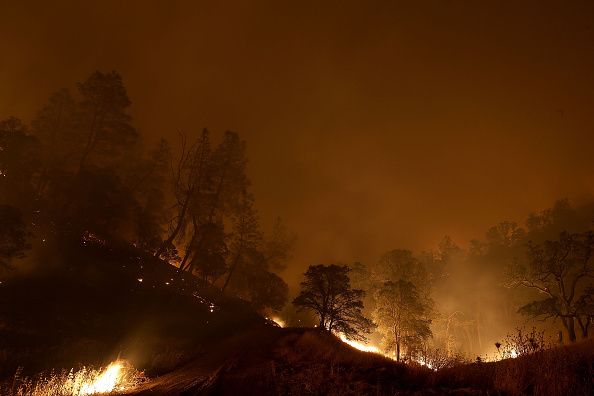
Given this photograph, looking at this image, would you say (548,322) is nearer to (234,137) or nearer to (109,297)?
(234,137)

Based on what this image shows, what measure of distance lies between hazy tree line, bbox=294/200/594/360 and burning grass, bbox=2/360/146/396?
9.74 m

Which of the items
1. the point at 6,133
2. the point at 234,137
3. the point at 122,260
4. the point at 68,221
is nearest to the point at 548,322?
the point at 234,137

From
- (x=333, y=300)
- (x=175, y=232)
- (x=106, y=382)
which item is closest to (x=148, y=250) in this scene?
(x=175, y=232)

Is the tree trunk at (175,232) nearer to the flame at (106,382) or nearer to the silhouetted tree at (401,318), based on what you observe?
the flame at (106,382)

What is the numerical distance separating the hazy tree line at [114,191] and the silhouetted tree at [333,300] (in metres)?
11.8

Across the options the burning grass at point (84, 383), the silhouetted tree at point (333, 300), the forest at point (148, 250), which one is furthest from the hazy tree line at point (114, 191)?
the silhouetted tree at point (333, 300)

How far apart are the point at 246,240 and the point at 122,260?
16.6 m

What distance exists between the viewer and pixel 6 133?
1772 centimetres

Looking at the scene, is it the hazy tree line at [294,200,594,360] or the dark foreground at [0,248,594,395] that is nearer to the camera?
the dark foreground at [0,248,594,395]

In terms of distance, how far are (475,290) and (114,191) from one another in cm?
7785

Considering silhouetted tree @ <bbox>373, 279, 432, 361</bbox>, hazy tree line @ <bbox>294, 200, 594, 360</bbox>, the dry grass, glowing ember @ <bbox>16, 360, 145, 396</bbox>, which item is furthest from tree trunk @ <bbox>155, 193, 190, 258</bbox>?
the dry grass

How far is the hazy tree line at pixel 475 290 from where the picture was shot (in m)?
26.6

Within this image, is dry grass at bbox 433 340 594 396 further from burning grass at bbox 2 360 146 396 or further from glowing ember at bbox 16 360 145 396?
glowing ember at bbox 16 360 145 396

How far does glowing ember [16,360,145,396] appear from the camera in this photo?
10.5 meters
